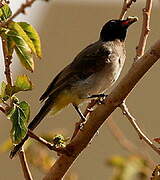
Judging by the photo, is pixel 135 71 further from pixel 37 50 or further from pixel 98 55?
pixel 98 55

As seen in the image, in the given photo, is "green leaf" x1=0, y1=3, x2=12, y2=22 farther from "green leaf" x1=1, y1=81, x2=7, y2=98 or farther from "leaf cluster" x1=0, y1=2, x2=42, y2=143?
"green leaf" x1=1, y1=81, x2=7, y2=98

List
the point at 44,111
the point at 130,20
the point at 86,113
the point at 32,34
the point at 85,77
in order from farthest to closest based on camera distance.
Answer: the point at 85,77
the point at 130,20
the point at 44,111
the point at 86,113
the point at 32,34

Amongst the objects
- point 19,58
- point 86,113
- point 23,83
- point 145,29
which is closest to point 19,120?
point 23,83

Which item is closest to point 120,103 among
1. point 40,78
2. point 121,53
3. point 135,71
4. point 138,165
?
point 135,71

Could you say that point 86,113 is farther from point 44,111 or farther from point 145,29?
point 44,111

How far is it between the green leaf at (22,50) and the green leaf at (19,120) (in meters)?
0.21

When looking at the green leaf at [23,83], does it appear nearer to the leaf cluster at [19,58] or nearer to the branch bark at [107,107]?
the leaf cluster at [19,58]

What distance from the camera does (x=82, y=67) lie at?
412 cm

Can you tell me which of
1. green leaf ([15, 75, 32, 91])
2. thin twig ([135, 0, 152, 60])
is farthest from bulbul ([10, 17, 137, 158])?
green leaf ([15, 75, 32, 91])

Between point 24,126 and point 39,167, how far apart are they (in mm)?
1351

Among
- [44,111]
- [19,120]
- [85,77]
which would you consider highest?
[19,120]

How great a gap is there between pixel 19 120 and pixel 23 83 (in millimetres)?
135

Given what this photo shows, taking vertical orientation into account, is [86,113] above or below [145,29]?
below

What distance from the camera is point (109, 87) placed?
417cm
